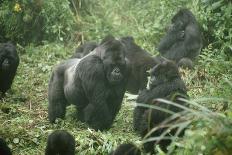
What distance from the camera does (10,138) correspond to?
657 centimetres

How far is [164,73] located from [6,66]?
10.6 ft

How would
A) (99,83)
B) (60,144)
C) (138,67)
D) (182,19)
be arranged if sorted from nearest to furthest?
(60,144), (99,83), (138,67), (182,19)

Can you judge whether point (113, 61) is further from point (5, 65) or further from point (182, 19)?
point (182, 19)

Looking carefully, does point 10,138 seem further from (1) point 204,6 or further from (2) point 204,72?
(1) point 204,6

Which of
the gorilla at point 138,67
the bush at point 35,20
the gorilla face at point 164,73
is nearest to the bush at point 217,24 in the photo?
the gorilla at point 138,67

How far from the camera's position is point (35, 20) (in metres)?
11.1

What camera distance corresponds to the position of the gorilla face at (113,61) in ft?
22.1

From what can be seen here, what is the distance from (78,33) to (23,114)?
3.79 m

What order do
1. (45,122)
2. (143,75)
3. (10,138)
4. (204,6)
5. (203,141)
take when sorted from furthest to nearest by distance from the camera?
1. (204,6)
2. (143,75)
3. (45,122)
4. (10,138)
5. (203,141)

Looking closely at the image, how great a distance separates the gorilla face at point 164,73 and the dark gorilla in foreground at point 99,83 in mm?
581

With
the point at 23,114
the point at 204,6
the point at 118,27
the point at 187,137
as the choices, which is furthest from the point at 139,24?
the point at 187,137

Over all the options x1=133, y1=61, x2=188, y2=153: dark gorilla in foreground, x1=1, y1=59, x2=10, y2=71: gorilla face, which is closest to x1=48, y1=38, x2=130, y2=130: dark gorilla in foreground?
x1=133, y1=61, x2=188, y2=153: dark gorilla in foreground

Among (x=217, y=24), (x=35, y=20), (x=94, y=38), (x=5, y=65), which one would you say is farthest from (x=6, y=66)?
(x=217, y=24)

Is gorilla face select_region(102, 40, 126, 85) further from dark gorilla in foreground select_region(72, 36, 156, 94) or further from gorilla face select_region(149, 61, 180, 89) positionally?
dark gorilla in foreground select_region(72, 36, 156, 94)
